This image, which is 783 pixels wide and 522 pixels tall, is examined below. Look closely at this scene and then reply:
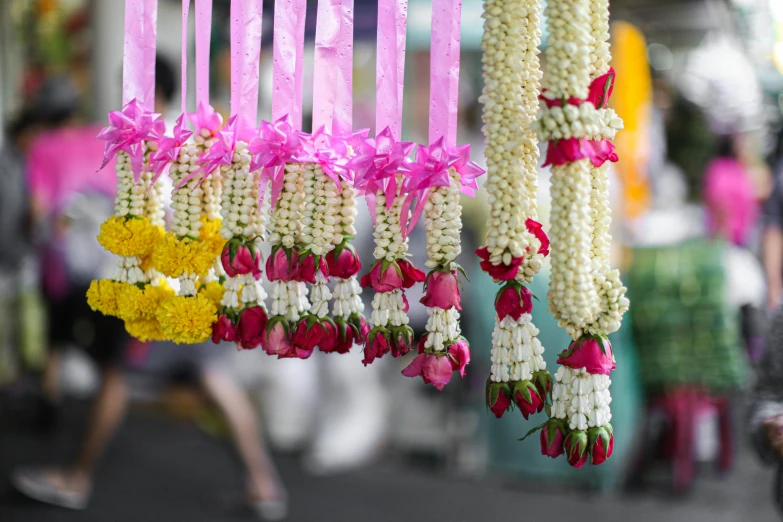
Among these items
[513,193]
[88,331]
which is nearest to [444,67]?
[513,193]

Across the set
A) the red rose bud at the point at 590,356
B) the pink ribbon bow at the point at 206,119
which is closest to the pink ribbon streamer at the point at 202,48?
the pink ribbon bow at the point at 206,119

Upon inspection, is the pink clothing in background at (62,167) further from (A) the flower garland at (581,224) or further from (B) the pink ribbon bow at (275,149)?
(A) the flower garland at (581,224)

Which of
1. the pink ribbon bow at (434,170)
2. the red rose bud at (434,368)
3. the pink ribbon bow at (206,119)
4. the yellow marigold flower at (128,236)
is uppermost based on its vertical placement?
the pink ribbon bow at (206,119)

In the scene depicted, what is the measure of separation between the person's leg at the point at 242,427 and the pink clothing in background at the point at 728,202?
2391mm

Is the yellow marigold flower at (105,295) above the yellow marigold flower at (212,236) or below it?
below

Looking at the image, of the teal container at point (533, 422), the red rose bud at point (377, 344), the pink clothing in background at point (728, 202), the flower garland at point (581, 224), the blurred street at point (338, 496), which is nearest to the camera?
the flower garland at point (581, 224)

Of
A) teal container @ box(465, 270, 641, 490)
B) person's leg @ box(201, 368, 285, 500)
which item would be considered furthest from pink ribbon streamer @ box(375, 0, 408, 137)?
teal container @ box(465, 270, 641, 490)

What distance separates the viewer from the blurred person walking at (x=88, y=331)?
2.65 m

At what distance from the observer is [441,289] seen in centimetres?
90

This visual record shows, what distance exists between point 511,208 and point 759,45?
6.52 meters

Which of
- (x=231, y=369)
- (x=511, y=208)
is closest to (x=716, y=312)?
(x=231, y=369)

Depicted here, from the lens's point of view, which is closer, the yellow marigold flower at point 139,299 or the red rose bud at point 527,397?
the red rose bud at point 527,397

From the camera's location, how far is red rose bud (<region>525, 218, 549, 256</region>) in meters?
0.90

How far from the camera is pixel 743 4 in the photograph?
409cm
